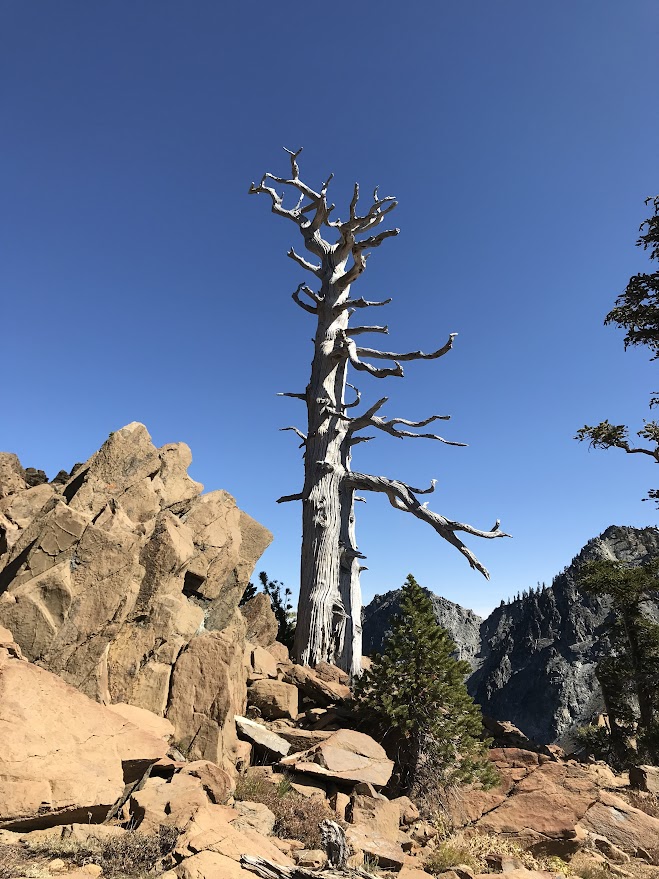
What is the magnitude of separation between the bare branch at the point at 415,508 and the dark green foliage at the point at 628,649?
8882 mm

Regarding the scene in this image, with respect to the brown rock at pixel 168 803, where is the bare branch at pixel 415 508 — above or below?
above

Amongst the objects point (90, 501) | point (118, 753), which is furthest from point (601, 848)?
point (90, 501)

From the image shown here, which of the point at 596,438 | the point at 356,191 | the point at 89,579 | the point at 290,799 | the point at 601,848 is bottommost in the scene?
the point at 601,848

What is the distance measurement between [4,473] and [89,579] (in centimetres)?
490

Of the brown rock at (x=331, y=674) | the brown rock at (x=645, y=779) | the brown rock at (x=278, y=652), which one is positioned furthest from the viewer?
the brown rock at (x=278, y=652)

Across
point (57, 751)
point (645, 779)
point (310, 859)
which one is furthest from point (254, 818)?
point (645, 779)

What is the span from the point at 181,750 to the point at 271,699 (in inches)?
92.1

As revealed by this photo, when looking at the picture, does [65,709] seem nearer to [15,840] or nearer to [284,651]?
[15,840]

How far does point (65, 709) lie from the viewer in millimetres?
5234

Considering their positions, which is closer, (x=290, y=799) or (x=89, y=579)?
(x=290, y=799)

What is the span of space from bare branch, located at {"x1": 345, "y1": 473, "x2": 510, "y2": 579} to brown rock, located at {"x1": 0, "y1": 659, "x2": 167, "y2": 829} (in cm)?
1030

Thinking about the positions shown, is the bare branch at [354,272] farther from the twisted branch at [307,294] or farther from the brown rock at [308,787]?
the brown rock at [308,787]

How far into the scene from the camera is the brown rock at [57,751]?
4363 millimetres

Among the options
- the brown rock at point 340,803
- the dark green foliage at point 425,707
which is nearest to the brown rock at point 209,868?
the brown rock at point 340,803
